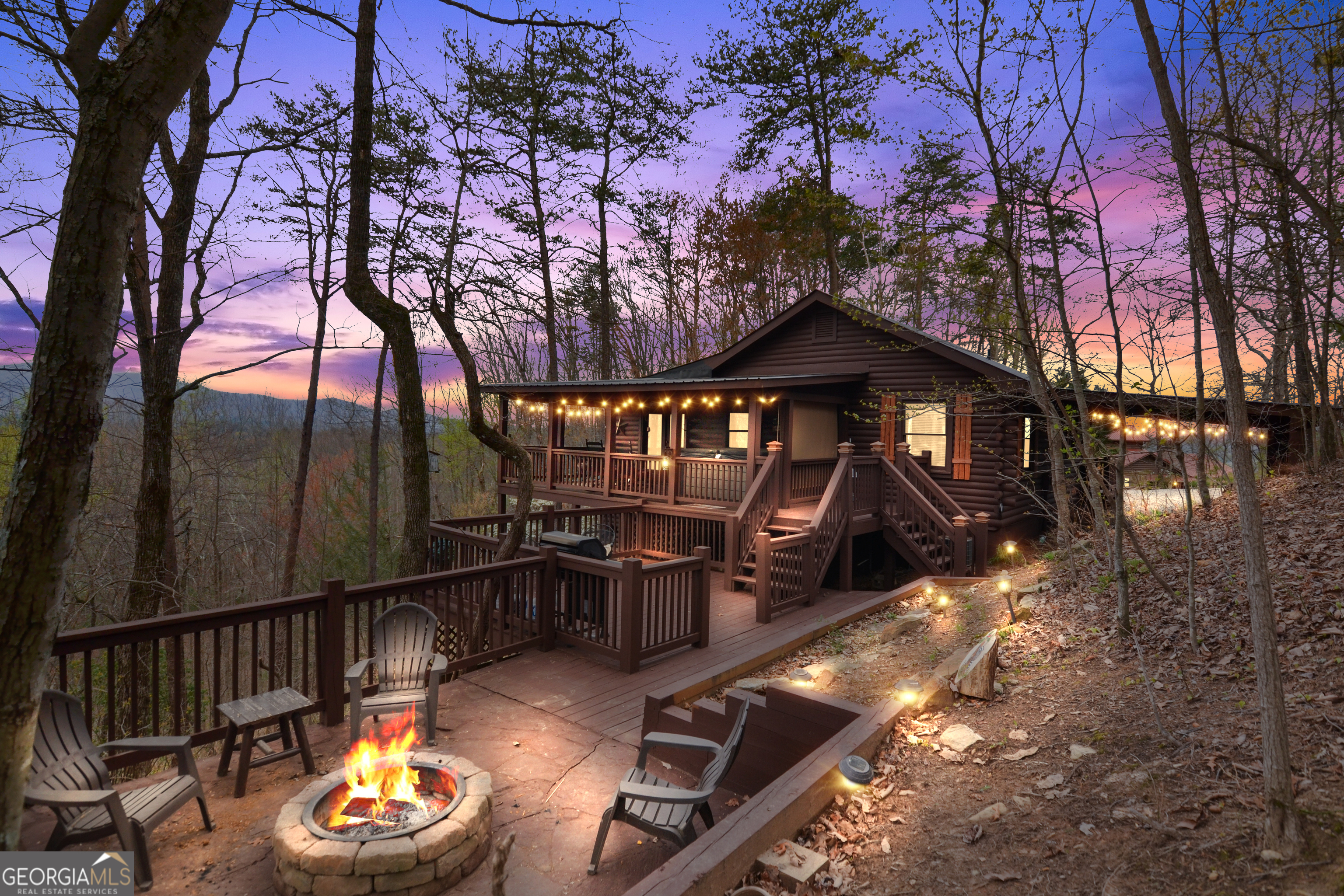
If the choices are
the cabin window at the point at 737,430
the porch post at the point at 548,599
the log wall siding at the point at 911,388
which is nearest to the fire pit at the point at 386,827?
the porch post at the point at 548,599

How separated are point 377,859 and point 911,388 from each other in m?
12.6

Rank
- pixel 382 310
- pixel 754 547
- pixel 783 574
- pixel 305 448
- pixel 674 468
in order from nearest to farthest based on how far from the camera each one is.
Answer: pixel 382 310, pixel 783 574, pixel 754 547, pixel 674 468, pixel 305 448

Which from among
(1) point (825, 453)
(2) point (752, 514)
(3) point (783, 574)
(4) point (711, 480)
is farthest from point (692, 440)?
(3) point (783, 574)

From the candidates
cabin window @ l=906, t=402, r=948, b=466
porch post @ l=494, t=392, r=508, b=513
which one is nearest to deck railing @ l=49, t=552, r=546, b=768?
porch post @ l=494, t=392, r=508, b=513

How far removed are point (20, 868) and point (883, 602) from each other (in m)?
7.91

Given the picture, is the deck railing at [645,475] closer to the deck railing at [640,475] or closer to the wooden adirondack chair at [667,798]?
the deck railing at [640,475]

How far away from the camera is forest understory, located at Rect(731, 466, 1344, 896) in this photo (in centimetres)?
266

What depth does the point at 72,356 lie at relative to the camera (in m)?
2.60

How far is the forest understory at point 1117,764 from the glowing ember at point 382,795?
184 centimetres

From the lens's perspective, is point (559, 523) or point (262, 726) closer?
point (262, 726)

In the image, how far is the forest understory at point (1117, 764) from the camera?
2660mm

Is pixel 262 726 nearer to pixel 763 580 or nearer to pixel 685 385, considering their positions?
pixel 763 580

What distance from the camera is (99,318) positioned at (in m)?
2.67

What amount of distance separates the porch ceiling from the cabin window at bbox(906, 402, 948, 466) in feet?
4.83
